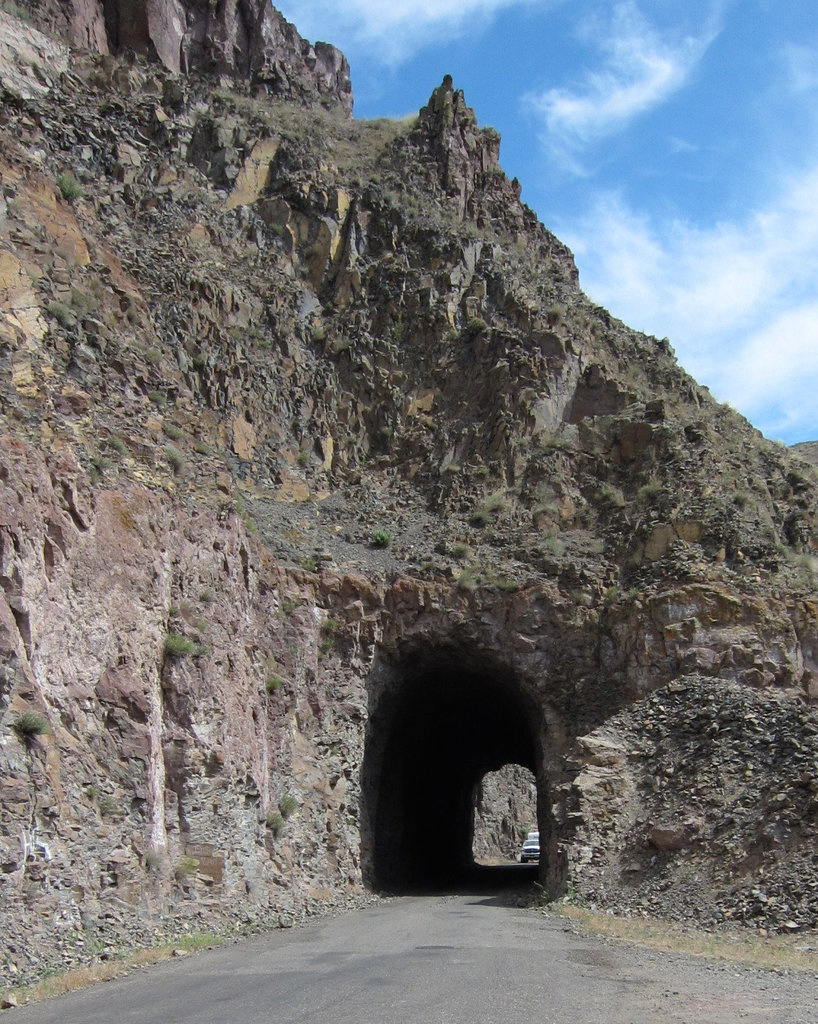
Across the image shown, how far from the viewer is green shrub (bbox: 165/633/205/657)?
1867cm

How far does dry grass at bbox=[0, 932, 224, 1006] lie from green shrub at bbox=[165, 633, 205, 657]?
16.9ft

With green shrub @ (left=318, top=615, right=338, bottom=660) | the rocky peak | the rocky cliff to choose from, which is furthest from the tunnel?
the rocky peak

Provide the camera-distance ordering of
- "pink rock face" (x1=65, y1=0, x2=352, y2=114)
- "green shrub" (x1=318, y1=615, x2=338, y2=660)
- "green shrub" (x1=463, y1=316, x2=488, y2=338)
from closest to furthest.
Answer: "green shrub" (x1=318, y1=615, x2=338, y2=660) < "green shrub" (x1=463, y1=316, x2=488, y2=338) < "pink rock face" (x1=65, y1=0, x2=352, y2=114)

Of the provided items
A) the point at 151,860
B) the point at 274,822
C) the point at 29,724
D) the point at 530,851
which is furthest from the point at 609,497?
→ the point at 530,851

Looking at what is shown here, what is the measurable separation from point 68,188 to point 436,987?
2398 centimetres

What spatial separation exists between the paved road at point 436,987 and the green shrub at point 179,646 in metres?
5.54

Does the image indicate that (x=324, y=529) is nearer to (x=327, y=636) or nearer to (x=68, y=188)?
(x=327, y=636)

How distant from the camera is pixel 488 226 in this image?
3888cm

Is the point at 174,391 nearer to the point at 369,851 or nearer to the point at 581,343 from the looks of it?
the point at 369,851

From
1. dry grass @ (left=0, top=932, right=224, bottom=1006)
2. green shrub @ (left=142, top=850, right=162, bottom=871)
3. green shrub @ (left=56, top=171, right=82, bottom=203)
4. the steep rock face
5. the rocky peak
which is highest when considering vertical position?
the steep rock face

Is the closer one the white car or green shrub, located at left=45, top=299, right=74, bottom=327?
green shrub, located at left=45, top=299, right=74, bottom=327

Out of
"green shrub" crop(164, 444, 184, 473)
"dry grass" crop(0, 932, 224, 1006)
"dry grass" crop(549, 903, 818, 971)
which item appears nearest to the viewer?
"dry grass" crop(0, 932, 224, 1006)

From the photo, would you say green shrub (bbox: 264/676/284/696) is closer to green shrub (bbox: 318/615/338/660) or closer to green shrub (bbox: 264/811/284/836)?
green shrub (bbox: 318/615/338/660)

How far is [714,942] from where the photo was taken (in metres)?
15.9
